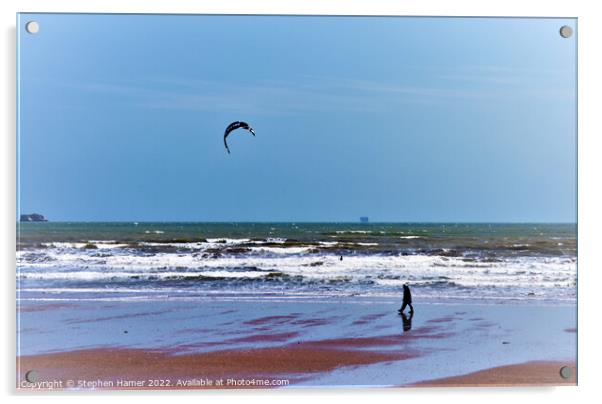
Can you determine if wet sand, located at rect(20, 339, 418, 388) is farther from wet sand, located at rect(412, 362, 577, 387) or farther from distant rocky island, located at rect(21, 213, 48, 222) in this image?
distant rocky island, located at rect(21, 213, 48, 222)

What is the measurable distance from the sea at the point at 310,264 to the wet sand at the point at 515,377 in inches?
17.6

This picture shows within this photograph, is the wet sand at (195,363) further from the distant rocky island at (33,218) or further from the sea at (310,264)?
the distant rocky island at (33,218)

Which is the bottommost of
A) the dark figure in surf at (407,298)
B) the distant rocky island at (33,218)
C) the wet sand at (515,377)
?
the wet sand at (515,377)

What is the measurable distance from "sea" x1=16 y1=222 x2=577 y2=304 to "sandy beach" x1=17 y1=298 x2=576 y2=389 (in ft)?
0.59

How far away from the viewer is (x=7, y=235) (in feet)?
14.6

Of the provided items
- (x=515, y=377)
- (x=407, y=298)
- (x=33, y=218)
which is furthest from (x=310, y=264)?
(x=33, y=218)

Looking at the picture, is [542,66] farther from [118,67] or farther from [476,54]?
[118,67]

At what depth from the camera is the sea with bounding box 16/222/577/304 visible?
4.79m

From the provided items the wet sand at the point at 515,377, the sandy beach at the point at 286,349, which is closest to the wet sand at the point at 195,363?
the sandy beach at the point at 286,349

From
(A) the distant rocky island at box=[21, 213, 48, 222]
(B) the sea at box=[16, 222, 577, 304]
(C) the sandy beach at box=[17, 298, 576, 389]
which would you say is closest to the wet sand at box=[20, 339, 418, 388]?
(C) the sandy beach at box=[17, 298, 576, 389]

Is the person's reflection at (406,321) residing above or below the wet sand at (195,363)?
above

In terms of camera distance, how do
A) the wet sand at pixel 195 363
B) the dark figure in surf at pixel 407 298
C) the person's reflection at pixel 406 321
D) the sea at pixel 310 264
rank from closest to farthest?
1. the wet sand at pixel 195 363
2. the sea at pixel 310 264
3. the person's reflection at pixel 406 321
4. the dark figure in surf at pixel 407 298

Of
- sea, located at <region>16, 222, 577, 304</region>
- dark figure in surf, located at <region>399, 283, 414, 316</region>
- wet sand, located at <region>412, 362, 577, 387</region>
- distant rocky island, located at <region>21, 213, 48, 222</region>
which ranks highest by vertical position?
distant rocky island, located at <region>21, 213, 48, 222</region>

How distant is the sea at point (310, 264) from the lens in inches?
189
